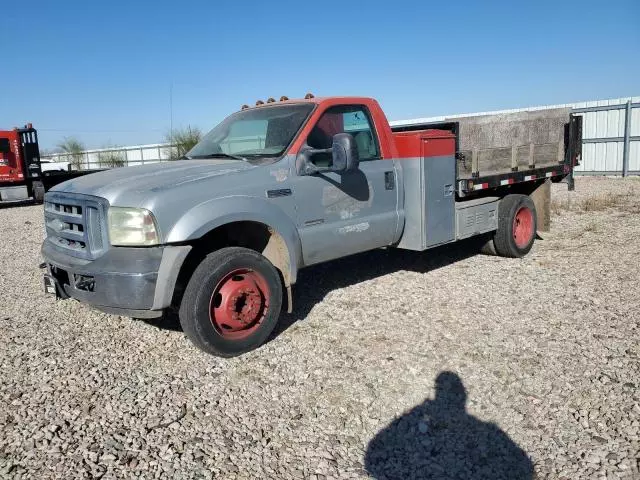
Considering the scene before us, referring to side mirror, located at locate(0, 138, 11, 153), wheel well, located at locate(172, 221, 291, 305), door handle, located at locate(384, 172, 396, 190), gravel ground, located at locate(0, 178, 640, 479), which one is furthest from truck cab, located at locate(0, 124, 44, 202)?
door handle, located at locate(384, 172, 396, 190)

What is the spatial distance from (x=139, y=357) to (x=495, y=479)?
115 inches

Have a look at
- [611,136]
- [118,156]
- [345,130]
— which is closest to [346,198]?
[345,130]

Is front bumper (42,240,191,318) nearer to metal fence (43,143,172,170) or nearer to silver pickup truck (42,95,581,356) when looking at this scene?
silver pickup truck (42,95,581,356)

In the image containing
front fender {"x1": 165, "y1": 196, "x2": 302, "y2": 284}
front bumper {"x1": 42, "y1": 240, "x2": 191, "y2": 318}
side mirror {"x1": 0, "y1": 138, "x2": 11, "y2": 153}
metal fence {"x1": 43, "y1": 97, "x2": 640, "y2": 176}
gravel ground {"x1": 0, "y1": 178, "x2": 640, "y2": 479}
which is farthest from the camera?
metal fence {"x1": 43, "y1": 97, "x2": 640, "y2": 176}

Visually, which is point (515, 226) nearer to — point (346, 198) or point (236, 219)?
point (346, 198)

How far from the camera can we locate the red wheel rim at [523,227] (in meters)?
7.27

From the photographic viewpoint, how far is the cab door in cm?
476

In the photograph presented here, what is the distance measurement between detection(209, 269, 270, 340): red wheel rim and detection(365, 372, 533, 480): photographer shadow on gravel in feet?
5.12

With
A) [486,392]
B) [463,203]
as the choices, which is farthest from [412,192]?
[486,392]

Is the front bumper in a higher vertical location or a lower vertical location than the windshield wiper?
lower

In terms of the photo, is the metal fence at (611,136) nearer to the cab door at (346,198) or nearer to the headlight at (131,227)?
the cab door at (346,198)

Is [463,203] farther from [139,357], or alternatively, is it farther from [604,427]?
[139,357]

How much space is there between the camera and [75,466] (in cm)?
288

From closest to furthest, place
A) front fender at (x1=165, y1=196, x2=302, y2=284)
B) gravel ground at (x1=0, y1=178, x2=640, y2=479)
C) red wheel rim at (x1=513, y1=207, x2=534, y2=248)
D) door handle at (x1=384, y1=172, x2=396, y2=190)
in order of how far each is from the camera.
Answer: gravel ground at (x1=0, y1=178, x2=640, y2=479) < front fender at (x1=165, y1=196, x2=302, y2=284) < door handle at (x1=384, y1=172, x2=396, y2=190) < red wheel rim at (x1=513, y1=207, x2=534, y2=248)
